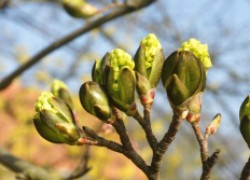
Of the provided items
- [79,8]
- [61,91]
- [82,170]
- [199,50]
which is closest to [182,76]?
[199,50]

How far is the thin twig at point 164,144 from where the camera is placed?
0.79m

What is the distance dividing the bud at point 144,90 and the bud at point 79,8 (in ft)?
2.42

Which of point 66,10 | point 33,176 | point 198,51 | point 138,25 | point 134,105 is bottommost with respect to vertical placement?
point 33,176

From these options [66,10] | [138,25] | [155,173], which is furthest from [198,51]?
[138,25]

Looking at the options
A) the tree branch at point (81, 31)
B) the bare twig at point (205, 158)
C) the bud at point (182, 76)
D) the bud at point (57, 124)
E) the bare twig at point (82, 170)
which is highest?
the tree branch at point (81, 31)

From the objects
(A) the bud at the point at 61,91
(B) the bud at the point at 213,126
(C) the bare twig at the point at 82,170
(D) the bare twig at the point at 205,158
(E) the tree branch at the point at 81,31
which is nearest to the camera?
(D) the bare twig at the point at 205,158

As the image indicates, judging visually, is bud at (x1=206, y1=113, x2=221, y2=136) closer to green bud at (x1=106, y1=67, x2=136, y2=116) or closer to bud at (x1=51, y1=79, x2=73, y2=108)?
green bud at (x1=106, y1=67, x2=136, y2=116)

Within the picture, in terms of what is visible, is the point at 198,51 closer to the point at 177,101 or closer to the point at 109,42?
the point at 177,101

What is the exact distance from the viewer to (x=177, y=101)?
2.63 ft

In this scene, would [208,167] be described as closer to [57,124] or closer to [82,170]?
[57,124]

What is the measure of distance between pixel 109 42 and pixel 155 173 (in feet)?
10.1

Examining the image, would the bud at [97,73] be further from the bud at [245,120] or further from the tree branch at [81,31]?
the tree branch at [81,31]

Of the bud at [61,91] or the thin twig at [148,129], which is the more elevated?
the bud at [61,91]

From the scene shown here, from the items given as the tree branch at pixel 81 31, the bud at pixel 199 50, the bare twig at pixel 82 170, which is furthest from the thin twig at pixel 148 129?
the tree branch at pixel 81 31
